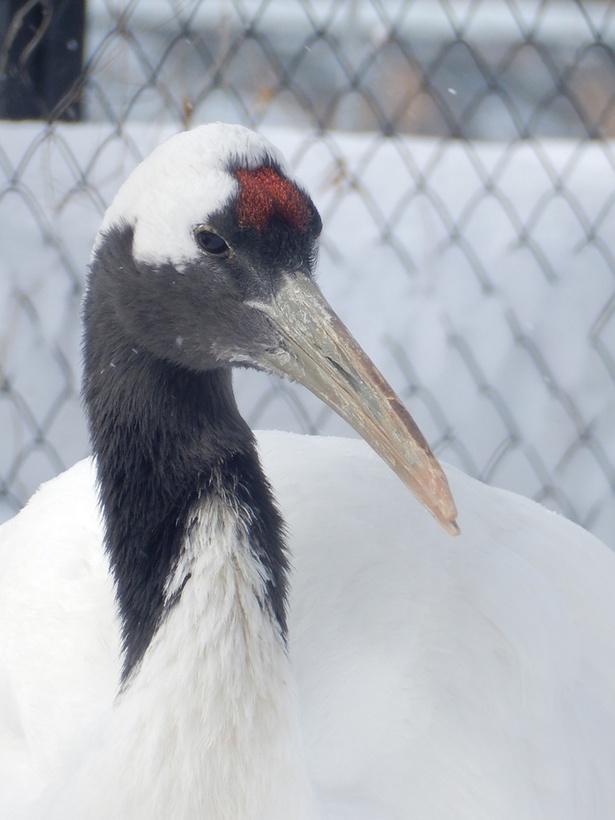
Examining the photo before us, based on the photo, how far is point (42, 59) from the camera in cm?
219

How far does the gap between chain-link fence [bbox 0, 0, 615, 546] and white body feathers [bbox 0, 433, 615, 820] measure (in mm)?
832

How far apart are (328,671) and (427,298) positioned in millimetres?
1243

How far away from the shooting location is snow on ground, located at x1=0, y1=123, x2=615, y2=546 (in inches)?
81.4

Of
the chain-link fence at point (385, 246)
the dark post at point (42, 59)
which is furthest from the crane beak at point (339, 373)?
the dark post at point (42, 59)

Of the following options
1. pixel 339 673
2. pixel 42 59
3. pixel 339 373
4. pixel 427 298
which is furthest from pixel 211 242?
pixel 42 59

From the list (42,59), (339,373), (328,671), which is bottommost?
(42,59)

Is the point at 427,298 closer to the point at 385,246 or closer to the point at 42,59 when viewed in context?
the point at 385,246

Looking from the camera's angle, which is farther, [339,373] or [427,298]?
[427,298]

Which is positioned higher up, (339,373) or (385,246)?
(339,373)

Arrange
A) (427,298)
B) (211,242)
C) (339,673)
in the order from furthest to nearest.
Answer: (427,298) → (339,673) → (211,242)

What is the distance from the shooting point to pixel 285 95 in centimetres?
238

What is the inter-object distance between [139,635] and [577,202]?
5.06ft

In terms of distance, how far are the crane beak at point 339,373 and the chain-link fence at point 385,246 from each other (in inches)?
44.8

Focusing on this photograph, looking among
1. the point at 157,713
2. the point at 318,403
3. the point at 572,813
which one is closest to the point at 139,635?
the point at 157,713
